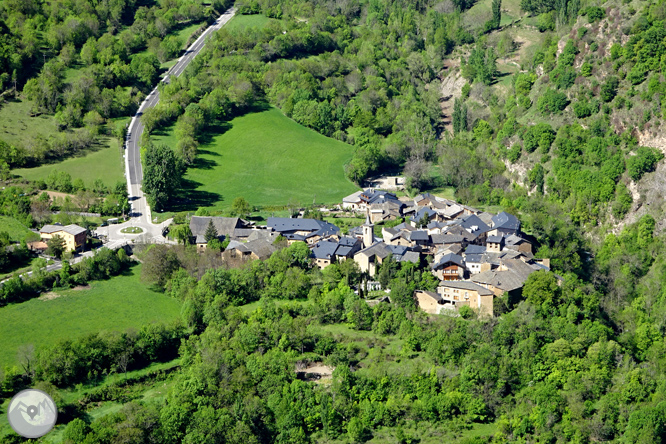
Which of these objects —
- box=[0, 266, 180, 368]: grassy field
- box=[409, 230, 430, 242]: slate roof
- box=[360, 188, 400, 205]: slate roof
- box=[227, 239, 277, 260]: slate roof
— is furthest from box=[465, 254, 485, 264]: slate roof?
box=[0, 266, 180, 368]: grassy field

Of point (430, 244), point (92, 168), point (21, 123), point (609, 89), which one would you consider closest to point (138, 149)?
point (92, 168)

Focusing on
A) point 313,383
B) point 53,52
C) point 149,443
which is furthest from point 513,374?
point 53,52

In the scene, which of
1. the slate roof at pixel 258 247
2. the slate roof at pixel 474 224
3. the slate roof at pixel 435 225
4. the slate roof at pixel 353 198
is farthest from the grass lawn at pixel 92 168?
the slate roof at pixel 474 224

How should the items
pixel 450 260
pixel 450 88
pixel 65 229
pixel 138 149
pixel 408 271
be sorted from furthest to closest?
pixel 450 88 < pixel 138 149 < pixel 65 229 < pixel 450 260 < pixel 408 271

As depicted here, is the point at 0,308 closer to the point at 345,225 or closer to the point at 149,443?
the point at 149,443

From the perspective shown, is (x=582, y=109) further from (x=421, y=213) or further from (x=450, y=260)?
(x=450, y=260)

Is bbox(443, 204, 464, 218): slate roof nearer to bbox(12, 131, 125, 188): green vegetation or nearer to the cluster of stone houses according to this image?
the cluster of stone houses

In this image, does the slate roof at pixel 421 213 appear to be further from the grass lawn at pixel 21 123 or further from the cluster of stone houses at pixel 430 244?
the grass lawn at pixel 21 123
